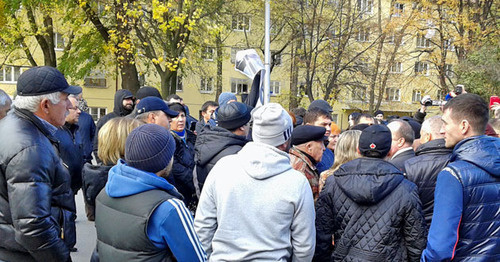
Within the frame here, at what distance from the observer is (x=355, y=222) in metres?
3.22

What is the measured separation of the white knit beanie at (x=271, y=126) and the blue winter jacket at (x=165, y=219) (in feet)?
2.11

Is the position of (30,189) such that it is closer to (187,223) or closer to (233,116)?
(187,223)

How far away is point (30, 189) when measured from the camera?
2.72 meters

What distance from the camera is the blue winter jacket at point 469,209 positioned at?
110 inches

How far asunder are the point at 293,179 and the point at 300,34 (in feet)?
75.1

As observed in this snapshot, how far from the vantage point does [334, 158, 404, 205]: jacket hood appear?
3107 mm

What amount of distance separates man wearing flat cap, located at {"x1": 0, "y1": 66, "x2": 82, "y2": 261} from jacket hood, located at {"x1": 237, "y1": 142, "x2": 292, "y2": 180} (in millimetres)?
1283

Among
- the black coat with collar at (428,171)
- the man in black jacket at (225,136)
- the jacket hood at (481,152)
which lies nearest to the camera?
the jacket hood at (481,152)

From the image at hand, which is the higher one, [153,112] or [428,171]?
[153,112]

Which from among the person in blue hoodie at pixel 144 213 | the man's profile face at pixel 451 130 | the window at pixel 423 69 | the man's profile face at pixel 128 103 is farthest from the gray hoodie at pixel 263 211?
the window at pixel 423 69

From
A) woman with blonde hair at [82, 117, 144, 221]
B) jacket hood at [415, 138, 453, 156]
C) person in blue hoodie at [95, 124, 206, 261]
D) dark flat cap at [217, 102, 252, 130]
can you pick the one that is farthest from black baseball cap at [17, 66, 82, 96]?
jacket hood at [415, 138, 453, 156]

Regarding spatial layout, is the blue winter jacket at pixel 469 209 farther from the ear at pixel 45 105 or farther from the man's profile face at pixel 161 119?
the man's profile face at pixel 161 119

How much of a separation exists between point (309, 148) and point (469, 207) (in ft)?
4.95

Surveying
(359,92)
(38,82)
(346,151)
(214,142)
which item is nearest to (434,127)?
(346,151)
